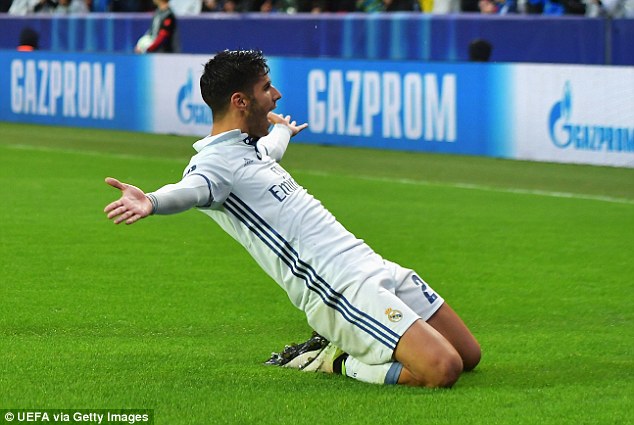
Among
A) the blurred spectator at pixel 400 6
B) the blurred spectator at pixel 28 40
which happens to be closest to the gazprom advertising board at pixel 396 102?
the blurred spectator at pixel 28 40

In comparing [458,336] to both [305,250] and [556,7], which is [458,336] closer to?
[305,250]

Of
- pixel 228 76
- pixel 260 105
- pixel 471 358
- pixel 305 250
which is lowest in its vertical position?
pixel 471 358

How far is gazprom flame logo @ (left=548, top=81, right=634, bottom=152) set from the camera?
1658 centimetres

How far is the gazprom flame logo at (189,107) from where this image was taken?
2148cm

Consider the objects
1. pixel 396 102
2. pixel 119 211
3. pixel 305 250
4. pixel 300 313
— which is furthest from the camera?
pixel 396 102

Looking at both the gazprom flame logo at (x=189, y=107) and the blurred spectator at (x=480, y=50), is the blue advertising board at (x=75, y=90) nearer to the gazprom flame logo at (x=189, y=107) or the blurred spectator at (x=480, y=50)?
the gazprom flame logo at (x=189, y=107)

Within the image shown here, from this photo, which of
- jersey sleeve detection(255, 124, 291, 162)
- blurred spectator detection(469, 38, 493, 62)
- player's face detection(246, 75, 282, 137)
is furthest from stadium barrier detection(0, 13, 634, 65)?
player's face detection(246, 75, 282, 137)

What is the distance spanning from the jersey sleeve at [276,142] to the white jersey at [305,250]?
1.48ft

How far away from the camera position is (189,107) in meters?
21.8

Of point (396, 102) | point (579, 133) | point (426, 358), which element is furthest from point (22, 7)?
point (426, 358)

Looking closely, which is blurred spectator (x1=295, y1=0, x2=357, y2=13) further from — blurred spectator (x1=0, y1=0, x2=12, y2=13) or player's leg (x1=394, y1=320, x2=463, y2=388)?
player's leg (x1=394, y1=320, x2=463, y2=388)

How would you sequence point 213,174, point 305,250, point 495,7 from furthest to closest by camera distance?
1. point 495,7
2. point 305,250
3. point 213,174

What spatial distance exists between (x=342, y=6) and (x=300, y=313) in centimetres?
1604

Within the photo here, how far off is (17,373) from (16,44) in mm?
22244
